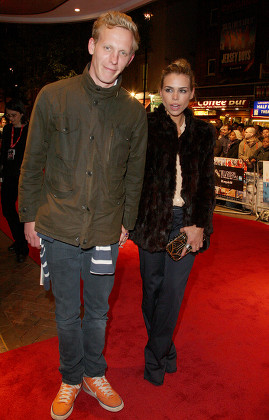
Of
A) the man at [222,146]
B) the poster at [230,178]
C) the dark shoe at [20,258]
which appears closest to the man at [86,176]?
the dark shoe at [20,258]

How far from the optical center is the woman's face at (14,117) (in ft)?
14.8

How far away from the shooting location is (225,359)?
2996mm

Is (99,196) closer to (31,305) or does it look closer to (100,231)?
(100,231)

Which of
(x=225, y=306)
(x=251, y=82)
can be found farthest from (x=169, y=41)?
(x=225, y=306)

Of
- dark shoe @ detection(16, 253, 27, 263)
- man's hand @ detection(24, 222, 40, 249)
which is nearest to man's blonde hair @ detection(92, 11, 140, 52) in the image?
man's hand @ detection(24, 222, 40, 249)

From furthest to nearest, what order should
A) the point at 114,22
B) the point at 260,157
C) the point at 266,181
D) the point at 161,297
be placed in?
1. the point at 260,157
2. the point at 266,181
3. the point at 161,297
4. the point at 114,22

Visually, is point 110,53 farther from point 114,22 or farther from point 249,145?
point 249,145

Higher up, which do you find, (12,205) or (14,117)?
(14,117)

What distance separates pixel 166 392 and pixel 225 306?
1.53 metres

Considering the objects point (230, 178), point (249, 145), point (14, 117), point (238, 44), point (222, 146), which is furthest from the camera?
point (238, 44)

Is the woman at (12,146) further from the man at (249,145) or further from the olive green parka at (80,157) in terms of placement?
the man at (249,145)

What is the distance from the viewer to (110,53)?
1.97m

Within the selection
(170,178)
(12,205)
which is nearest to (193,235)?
(170,178)

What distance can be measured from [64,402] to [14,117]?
333cm
